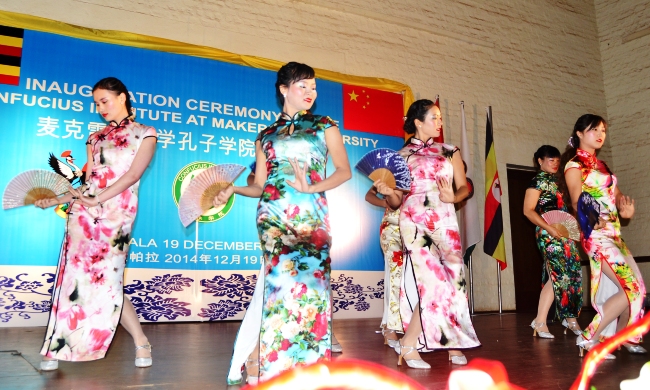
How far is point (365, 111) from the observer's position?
6.70 meters

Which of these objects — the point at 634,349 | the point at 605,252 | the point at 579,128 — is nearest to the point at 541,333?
the point at 634,349

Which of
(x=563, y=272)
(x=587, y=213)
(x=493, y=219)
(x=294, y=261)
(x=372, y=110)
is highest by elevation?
(x=372, y=110)

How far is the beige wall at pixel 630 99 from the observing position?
8406 millimetres

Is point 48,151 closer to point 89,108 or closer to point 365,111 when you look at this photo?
point 89,108

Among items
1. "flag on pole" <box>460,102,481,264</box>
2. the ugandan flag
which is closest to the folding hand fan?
"flag on pole" <box>460,102,481,264</box>

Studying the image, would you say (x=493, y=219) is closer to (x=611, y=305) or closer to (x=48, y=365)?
(x=611, y=305)

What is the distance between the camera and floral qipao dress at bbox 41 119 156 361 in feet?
8.08

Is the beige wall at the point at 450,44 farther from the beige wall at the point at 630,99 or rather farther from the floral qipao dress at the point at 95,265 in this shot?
the floral qipao dress at the point at 95,265

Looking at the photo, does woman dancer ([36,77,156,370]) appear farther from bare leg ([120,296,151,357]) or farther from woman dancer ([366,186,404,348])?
woman dancer ([366,186,404,348])

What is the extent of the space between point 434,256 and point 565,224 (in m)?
1.86

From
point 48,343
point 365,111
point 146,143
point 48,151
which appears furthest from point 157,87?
point 48,343

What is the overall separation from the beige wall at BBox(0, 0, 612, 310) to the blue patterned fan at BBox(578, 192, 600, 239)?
419 centimetres

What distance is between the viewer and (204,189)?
218 centimetres

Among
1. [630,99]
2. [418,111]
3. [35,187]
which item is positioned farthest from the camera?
[630,99]
